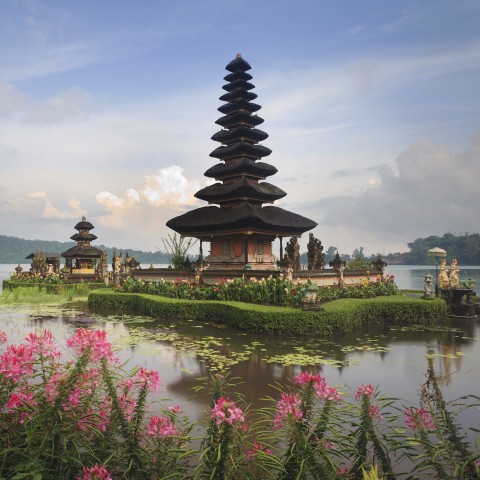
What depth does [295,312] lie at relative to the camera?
12.5 meters

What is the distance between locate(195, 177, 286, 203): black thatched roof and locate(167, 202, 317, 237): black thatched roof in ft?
2.31

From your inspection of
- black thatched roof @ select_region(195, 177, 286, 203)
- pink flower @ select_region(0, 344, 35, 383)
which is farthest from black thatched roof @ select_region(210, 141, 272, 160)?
pink flower @ select_region(0, 344, 35, 383)

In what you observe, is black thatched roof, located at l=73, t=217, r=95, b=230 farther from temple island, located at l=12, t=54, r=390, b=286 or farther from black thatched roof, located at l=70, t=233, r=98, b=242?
temple island, located at l=12, t=54, r=390, b=286

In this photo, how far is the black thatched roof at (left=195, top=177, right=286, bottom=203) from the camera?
85.5 ft

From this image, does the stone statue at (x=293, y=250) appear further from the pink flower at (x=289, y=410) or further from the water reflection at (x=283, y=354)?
the pink flower at (x=289, y=410)

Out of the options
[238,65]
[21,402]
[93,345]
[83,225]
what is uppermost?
[238,65]

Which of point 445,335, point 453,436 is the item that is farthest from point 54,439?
point 445,335

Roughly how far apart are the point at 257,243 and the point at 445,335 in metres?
15.4

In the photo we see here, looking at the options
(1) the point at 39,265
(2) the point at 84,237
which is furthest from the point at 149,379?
(1) the point at 39,265

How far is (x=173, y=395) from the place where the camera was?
676 cm

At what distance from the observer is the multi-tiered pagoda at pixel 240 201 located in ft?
82.9

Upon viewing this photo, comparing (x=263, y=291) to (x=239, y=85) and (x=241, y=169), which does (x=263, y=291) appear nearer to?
(x=241, y=169)

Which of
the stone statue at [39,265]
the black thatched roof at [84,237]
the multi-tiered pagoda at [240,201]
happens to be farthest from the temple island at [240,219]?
the black thatched roof at [84,237]

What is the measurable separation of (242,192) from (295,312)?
585 inches
